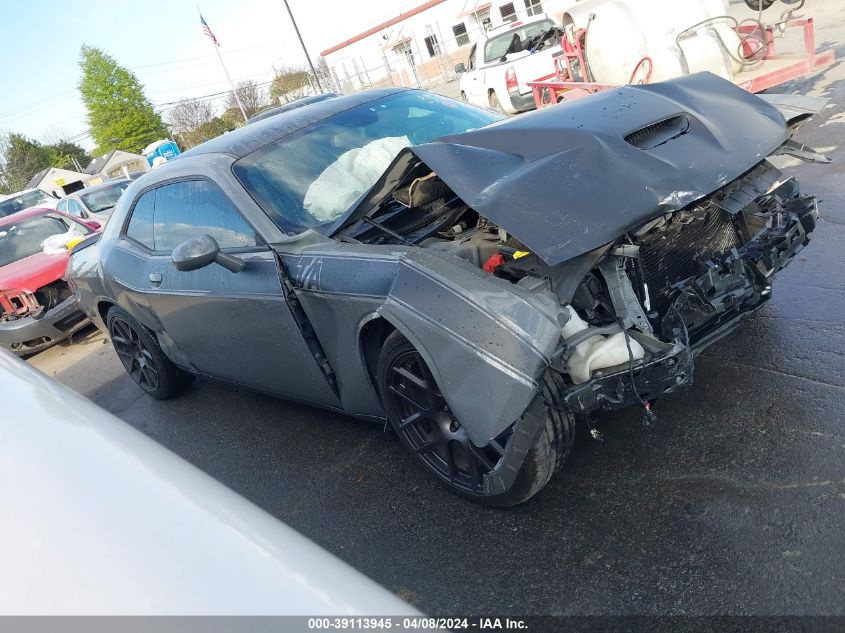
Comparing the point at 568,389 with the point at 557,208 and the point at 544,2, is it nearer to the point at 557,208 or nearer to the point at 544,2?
the point at 557,208

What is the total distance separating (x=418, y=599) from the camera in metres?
2.33

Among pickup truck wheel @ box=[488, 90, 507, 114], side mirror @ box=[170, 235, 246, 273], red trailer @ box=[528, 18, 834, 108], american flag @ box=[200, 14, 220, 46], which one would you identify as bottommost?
pickup truck wheel @ box=[488, 90, 507, 114]

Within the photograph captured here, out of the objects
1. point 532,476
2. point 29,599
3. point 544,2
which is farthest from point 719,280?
point 544,2

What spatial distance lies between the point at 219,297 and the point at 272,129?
3.32 ft

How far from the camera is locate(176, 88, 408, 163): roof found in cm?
351

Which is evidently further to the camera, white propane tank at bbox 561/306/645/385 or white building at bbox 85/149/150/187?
white building at bbox 85/149/150/187

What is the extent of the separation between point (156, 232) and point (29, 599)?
331 cm

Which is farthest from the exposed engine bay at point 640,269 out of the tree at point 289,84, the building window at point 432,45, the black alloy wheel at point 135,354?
the tree at point 289,84

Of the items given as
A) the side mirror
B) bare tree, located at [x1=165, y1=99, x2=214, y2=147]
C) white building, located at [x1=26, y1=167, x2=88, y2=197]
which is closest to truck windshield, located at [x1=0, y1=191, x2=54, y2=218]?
the side mirror

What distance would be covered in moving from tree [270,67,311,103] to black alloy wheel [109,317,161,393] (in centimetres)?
4854

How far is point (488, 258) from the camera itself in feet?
8.96

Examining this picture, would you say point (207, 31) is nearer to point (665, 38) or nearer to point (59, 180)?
point (665, 38)

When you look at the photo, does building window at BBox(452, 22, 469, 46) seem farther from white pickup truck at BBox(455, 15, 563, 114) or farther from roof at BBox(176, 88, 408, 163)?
roof at BBox(176, 88, 408, 163)

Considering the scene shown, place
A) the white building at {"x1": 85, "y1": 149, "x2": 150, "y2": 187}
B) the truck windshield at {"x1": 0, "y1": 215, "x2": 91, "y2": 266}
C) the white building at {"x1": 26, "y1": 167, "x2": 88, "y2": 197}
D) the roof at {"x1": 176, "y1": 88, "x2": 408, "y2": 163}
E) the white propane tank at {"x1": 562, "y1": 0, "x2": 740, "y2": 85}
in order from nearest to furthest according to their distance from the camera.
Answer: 1. the roof at {"x1": 176, "y1": 88, "x2": 408, "y2": 163}
2. the white propane tank at {"x1": 562, "y1": 0, "x2": 740, "y2": 85}
3. the truck windshield at {"x1": 0, "y1": 215, "x2": 91, "y2": 266}
4. the white building at {"x1": 26, "y1": 167, "x2": 88, "y2": 197}
5. the white building at {"x1": 85, "y1": 149, "x2": 150, "y2": 187}
